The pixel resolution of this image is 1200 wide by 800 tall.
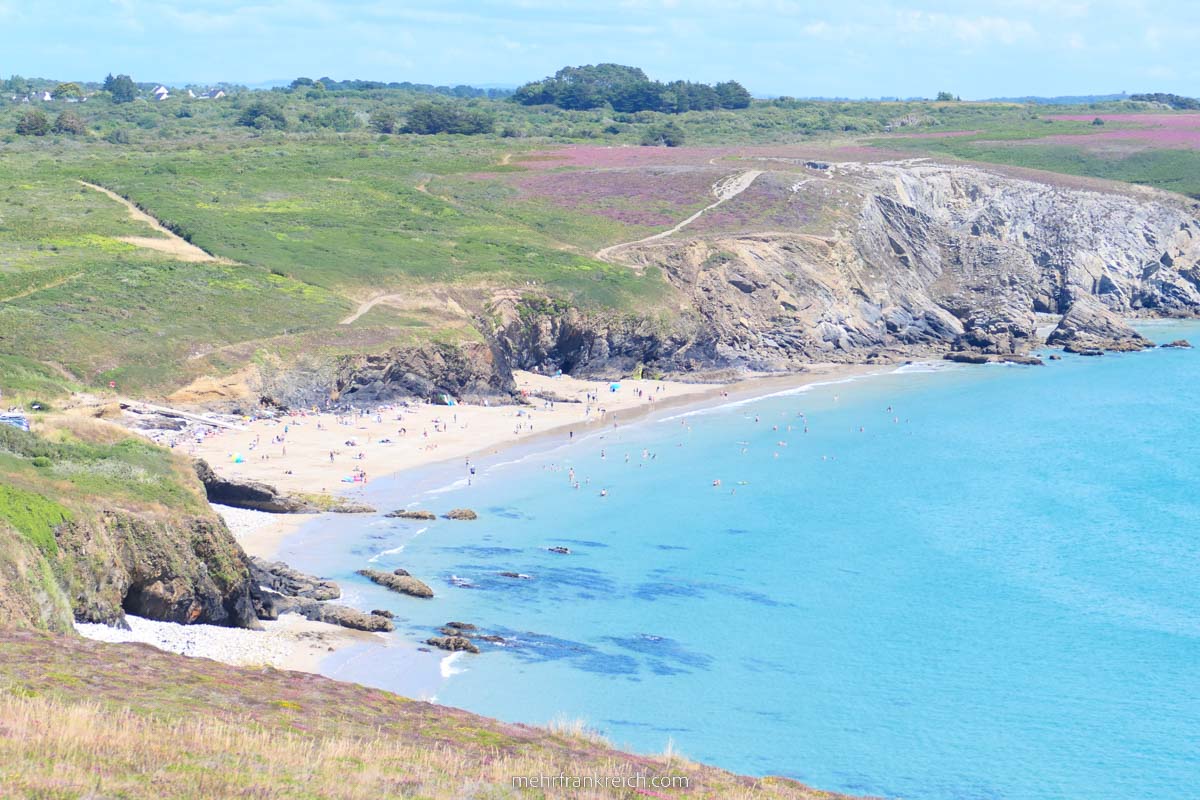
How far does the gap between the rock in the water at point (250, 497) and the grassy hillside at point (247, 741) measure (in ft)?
77.8

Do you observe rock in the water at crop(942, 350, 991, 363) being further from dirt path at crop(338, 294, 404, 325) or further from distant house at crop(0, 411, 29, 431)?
distant house at crop(0, 411, 29, 431)

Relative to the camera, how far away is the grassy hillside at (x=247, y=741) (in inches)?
703

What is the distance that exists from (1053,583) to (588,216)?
65.9 m

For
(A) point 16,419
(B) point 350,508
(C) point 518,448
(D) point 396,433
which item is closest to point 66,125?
(D) point 396,433

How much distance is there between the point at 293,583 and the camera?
41.4 m

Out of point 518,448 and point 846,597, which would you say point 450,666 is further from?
point 518,448

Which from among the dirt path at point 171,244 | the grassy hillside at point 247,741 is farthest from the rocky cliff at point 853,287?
the grassy hillside at point 247,741

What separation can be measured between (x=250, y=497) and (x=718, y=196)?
6937 centimetres

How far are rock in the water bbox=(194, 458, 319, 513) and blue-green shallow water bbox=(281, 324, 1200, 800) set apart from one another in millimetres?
2730

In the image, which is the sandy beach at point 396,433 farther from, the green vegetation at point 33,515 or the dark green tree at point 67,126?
the dark green tree at point 67,126

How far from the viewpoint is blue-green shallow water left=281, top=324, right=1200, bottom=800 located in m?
34.2

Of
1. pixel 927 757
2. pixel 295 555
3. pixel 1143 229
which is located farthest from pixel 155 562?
pixel 1143 229

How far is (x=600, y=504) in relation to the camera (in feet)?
186

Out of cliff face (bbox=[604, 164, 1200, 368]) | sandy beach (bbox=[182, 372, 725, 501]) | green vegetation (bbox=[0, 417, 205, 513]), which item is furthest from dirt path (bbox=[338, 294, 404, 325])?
green vegetation (bbox=[0, 417, 205, 513])
